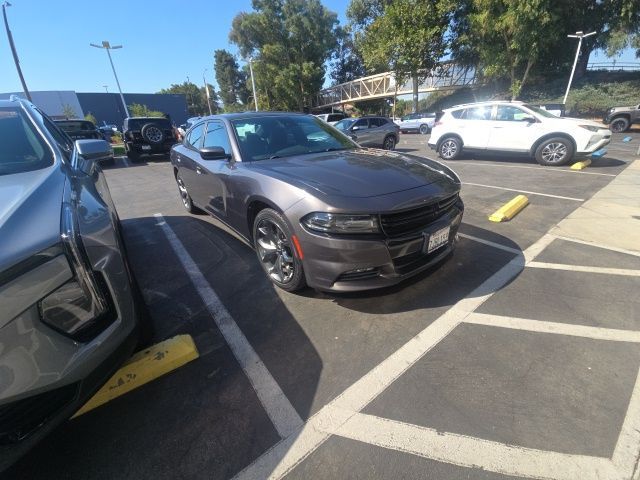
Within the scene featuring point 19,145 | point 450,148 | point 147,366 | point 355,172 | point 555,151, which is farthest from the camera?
point 450,148

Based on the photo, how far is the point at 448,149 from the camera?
9.81 metres

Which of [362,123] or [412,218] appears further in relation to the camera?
[362,123]

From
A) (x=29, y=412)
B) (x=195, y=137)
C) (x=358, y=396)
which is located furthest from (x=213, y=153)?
(x=358, y=396)

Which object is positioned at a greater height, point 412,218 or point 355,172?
point 355,172

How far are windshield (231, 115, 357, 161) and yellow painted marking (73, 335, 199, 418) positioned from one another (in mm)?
1850

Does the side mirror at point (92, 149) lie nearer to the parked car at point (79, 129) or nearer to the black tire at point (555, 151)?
the black tire at point (555, 151)

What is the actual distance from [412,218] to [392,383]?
1145 millimetres

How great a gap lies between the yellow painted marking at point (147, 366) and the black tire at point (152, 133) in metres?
12.6

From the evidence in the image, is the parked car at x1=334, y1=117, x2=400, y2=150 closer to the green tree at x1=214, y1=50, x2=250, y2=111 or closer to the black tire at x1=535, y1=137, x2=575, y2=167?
the black tire at x1=535, y1=137, x2=575, y2=167

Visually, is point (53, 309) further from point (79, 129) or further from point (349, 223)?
point (79, 129)

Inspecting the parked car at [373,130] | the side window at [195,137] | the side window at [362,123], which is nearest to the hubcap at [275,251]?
the side window at [195,137]

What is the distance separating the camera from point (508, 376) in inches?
75.4

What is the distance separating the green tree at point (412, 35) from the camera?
23.1 m

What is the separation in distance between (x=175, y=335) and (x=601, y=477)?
2.60 metres
